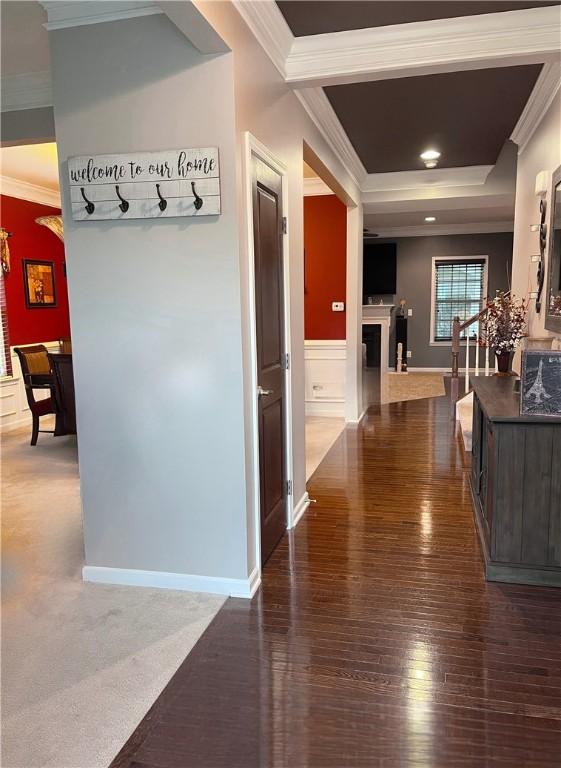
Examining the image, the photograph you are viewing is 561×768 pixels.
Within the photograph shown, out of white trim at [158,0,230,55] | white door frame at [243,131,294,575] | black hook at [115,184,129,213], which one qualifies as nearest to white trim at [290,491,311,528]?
white door frame at [243,131,294,575]

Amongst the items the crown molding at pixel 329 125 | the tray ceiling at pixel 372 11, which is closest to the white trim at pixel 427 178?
the crown molding at pixel 329 125

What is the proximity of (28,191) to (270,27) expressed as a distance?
516 centimetres

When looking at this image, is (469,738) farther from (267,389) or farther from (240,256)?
(240,256)

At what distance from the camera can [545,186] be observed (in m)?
3.88

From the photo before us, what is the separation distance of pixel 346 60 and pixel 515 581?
9.50 ft

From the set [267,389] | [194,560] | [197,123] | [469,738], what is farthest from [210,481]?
[197,123]

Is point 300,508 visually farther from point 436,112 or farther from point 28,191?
point 28,191

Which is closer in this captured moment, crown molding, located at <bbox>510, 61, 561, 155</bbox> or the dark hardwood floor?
the dark hardwood floor

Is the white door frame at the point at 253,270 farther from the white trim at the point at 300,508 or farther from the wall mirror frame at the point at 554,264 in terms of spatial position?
the wall mirror frame at the point at 554,264

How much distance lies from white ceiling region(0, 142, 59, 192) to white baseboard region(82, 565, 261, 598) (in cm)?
367

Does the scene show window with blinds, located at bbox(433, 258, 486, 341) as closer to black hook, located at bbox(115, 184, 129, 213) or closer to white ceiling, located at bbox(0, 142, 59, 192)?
white ceiling, located at bbox(0, 142, 59, 192)

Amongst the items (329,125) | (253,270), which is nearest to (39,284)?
(329,125)

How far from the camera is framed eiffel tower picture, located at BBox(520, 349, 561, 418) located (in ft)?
8.53

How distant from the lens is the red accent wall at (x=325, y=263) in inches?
265
